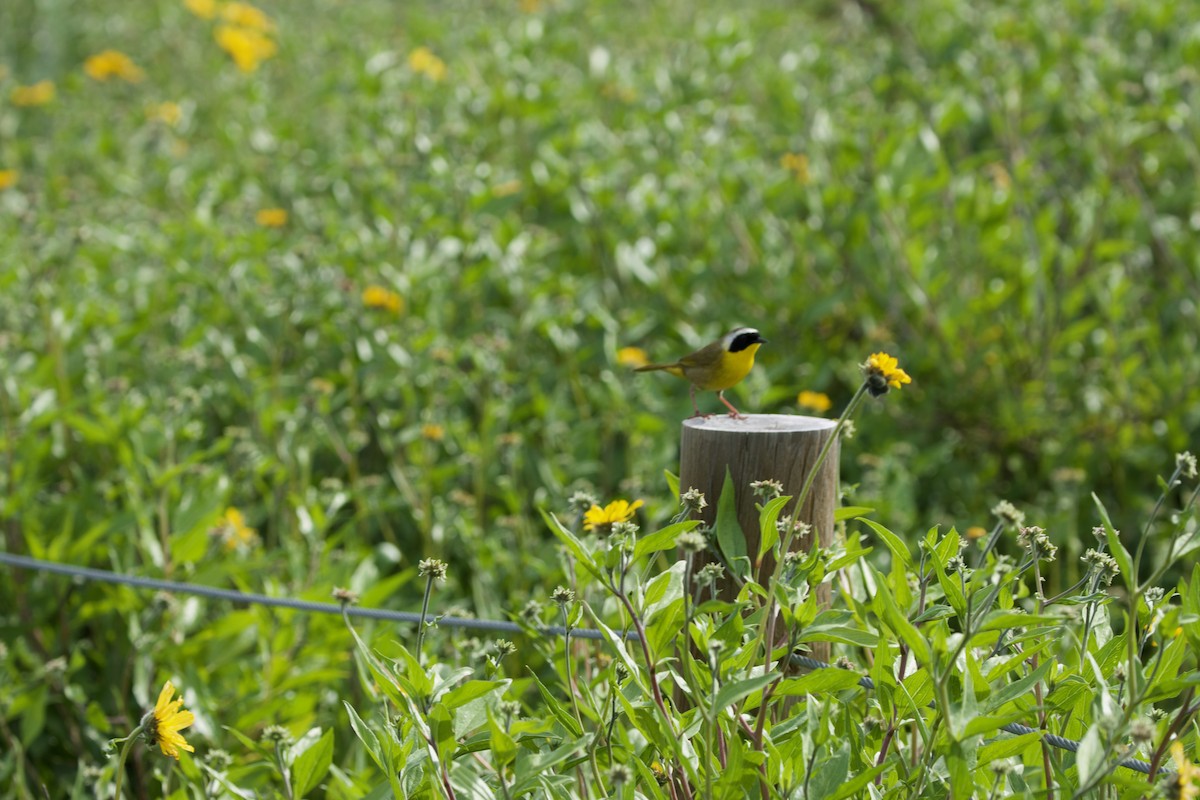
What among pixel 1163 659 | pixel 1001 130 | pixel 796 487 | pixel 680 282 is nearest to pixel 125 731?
pixel 796 487

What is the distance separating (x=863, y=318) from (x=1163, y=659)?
311cm

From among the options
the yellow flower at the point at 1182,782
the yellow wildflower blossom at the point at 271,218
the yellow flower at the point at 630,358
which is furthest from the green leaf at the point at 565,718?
the yellow wildflower blossom at the point at 271,218

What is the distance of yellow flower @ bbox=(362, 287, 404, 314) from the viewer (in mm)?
4434

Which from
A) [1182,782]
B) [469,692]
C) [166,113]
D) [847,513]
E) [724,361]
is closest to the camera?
[1182,782]

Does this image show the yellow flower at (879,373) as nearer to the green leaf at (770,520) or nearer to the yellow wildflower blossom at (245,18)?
the green leaf at (770,520)

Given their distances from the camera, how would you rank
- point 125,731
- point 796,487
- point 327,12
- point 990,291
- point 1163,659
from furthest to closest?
1. point 327,12
2. point 990,291
3. point 125,731
4. point 796,487
5. point 1163,659

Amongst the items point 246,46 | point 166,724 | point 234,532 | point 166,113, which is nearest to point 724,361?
point 166,724

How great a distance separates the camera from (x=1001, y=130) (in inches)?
197

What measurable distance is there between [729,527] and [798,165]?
395 cm

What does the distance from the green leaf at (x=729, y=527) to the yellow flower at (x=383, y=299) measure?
9.26 feet

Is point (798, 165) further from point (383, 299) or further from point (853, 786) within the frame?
point (853, 786)

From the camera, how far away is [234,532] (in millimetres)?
3227

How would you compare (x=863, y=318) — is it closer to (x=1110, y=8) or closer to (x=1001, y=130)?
(x=1001, y=130)

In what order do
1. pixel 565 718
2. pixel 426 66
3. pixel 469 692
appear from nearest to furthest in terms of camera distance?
1. pixel 469 692
2. pixel 565 718
3. pixel 426 66
